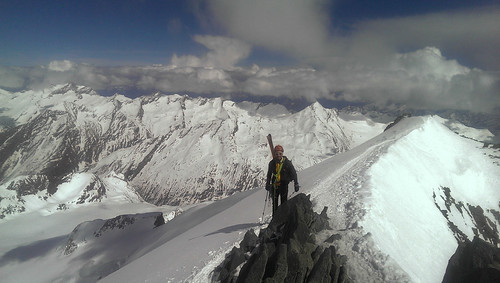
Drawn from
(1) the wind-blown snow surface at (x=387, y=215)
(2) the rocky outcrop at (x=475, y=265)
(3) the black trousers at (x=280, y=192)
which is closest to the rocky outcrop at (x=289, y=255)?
(1) the wind-blown snow surface at (x=387, y=215)

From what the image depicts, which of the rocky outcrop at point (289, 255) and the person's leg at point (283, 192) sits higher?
the person's leg at point (283, 192)

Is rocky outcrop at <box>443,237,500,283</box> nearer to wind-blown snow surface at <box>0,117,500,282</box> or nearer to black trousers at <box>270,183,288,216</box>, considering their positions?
wind-blown snow surface at <box>0,117,500,282</box>

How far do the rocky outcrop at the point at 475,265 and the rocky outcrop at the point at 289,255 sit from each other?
5.17 metres

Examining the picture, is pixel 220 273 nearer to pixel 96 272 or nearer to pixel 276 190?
pixel 276 190

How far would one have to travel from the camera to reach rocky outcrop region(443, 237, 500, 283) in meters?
10.8

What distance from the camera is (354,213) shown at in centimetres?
1525

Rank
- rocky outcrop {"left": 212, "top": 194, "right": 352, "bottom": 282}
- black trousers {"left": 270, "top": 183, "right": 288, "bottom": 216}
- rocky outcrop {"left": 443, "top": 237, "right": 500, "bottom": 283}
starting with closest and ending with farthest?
rocky outcrop {"left": 443, "top": 237, "right": 500, "bottom": 283}
rocky outcrop {"left": 212, "top": 194, "right": 352, "bottom": 282}
black trousers {"left": 270, "top": 183, "right": 288, "bottom": 216}

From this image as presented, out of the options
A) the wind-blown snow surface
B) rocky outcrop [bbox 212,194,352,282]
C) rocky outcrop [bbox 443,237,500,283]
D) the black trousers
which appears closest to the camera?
rocky outcrop [bbox 443,237,500,283]

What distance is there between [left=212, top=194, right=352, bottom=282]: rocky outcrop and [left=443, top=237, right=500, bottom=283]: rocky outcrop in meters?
5.17

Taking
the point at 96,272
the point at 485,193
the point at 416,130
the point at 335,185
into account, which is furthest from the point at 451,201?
the point at 96,272

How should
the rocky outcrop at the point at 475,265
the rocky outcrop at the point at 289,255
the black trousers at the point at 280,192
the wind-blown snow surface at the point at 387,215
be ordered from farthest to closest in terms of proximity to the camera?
the black trousers at the point at 280,192 → the wind-blown snow surface at the point at 387,215 → the rocky outcrop at the point at 289,255 → the rocky outcrop at the point at 475,265

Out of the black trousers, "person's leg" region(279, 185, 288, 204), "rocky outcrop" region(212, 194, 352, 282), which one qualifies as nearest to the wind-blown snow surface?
"rocky outcrop" region(212, 194, 352, 282)

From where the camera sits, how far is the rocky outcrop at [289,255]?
11.2m

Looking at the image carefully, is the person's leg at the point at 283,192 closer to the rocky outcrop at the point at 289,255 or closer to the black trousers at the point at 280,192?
the black trousers at the point at 280,192
